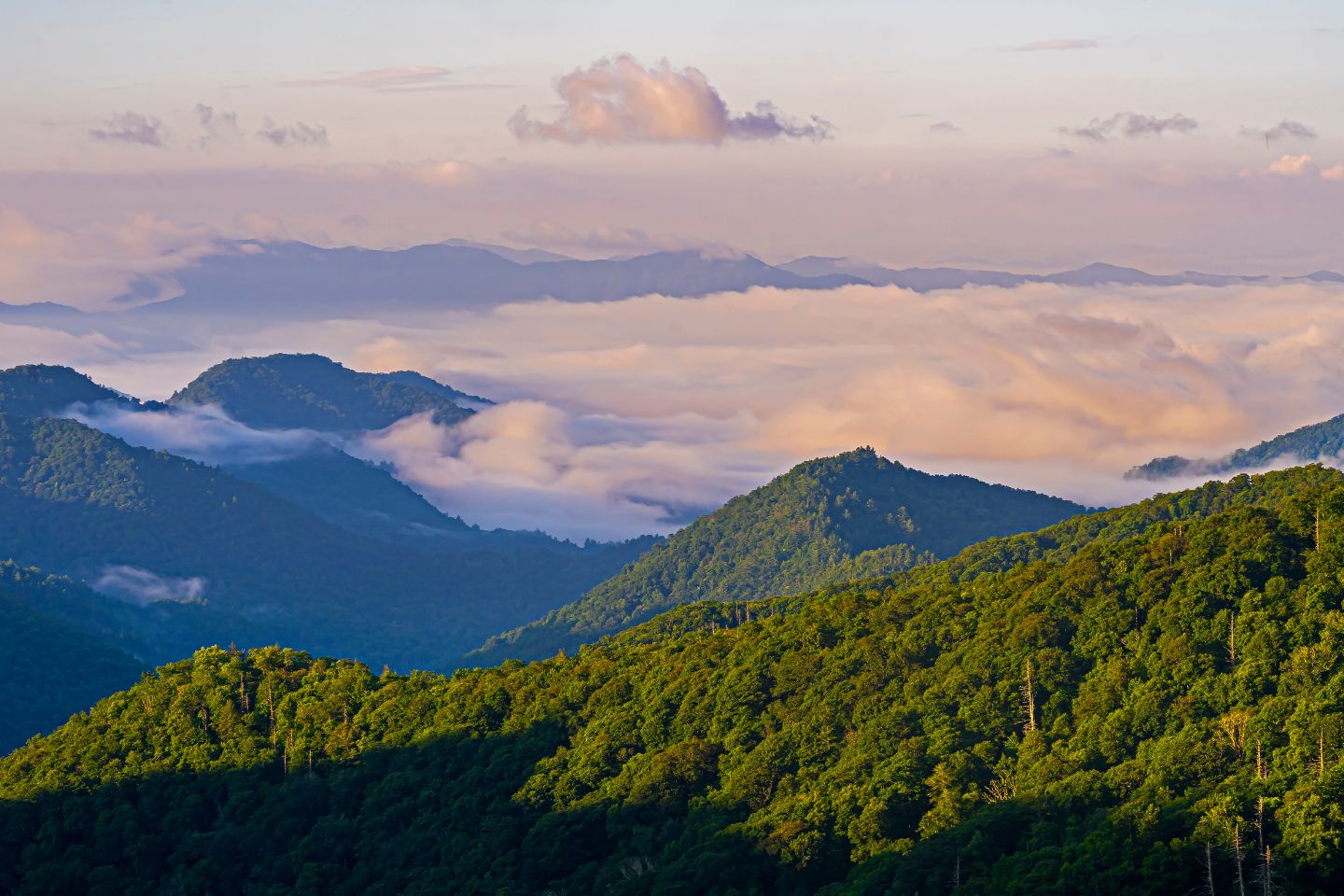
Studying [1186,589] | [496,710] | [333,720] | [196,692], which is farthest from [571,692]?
[1186,589]

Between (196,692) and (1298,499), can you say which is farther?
(196,692)

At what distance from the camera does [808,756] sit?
4491 inches

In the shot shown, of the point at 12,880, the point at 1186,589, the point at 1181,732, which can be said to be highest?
the point at 1186,589

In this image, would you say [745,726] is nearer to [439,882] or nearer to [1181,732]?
[439,882]

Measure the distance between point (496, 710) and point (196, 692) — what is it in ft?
64.4

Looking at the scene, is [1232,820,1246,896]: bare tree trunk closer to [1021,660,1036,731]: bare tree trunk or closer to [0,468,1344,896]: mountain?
[0,468,1344,896]: mountain

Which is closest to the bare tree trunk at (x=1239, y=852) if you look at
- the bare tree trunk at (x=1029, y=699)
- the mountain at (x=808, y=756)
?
the mountain at (x=808, y=756)

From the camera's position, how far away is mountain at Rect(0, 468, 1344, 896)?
3762 inches

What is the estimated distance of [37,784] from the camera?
425 ft

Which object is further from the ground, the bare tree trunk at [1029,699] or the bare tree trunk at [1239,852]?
the bare tree trunk at [1029,699]

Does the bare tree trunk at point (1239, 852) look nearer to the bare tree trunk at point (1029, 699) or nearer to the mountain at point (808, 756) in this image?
the mountain at point (808, 756)

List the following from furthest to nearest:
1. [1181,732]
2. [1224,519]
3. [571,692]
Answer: [571,692]
[1224,519]
[1181,732]

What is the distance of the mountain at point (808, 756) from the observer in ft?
314

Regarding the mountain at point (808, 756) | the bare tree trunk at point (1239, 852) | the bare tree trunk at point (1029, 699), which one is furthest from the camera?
the bare tree trunk at point (1029, 699)
